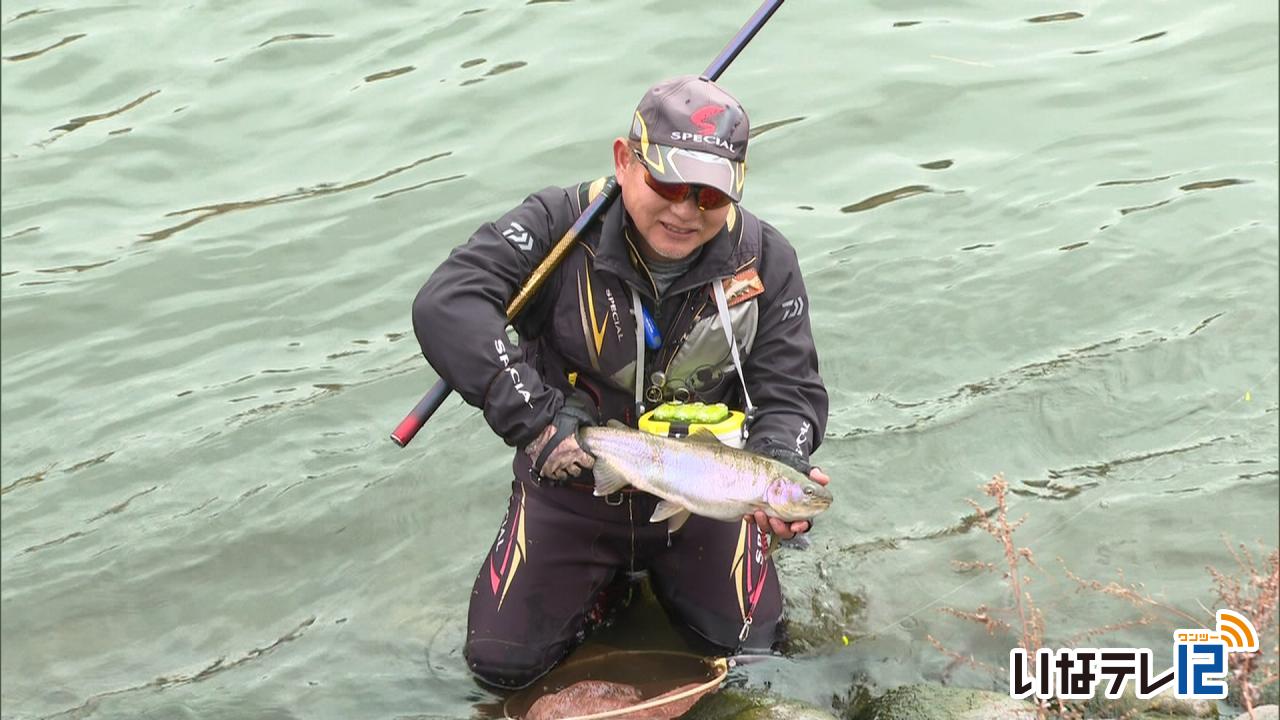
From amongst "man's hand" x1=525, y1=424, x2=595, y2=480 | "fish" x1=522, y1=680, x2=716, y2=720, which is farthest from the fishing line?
"man's hand" x1=525, y1=424, x2=595, y2=480

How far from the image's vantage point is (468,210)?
10.1 m

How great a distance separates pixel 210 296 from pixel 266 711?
3.66m

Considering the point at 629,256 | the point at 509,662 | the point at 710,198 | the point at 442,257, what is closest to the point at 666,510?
the point at 629,256

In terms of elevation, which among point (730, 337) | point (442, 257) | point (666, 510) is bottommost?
point (442, 257)

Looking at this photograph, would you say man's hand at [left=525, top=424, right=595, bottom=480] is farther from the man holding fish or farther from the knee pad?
the knee pad

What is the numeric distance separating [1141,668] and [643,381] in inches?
99.1

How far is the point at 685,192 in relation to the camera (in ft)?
17.1

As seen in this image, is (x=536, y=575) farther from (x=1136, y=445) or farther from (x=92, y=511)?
(x=1136, y=445)

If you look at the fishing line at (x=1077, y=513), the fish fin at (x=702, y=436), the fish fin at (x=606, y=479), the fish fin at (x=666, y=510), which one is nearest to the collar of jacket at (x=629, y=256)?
the fish fin at (x=702, y=436)

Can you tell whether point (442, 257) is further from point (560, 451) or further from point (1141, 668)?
point (1141, 668)

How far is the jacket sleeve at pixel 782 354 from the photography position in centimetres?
568

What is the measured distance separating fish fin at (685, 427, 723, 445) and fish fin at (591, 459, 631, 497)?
0.30 meters

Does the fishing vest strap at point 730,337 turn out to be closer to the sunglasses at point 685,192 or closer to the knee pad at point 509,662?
the sunglasses at point 685,192

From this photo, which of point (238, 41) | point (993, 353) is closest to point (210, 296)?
point (238, 41)
